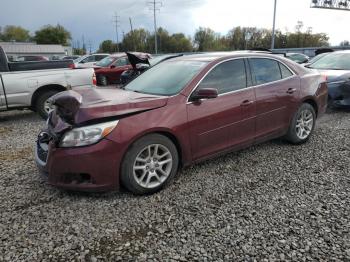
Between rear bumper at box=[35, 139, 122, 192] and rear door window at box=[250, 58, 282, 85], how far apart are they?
243cm

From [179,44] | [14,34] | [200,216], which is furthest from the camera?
[14,34]

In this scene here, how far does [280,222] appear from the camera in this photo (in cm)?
310

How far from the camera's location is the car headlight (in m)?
3.27

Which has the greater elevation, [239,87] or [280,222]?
[239,87]

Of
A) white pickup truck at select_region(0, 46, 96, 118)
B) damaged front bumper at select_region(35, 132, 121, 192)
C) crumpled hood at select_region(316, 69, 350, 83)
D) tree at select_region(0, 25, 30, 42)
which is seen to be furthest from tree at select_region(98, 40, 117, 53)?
damaged front bumper at select_region(35, 132, 121, 192)

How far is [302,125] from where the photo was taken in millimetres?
5344

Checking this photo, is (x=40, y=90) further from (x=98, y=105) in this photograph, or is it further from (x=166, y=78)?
(x=98, y=105)

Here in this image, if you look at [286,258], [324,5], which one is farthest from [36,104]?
[324,5]

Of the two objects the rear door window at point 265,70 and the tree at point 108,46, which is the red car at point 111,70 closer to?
the rear door window at point 265,70

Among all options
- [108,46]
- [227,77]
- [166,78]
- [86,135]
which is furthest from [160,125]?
[108,46]

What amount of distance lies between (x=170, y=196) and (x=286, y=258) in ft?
4.78

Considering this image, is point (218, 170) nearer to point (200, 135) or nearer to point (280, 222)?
point (200, 135)

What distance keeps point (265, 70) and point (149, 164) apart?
2386mm

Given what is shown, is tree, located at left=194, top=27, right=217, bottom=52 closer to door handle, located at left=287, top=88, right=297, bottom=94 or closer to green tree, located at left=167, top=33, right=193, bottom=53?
green tree, located at left=167, top=33, right=193, bottom=53
